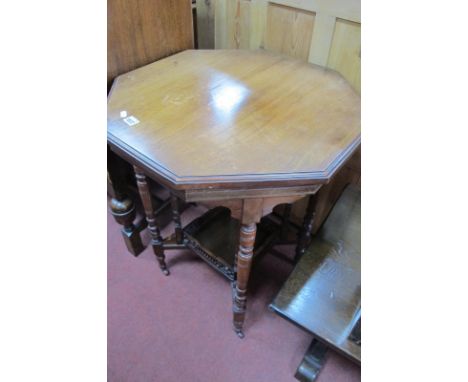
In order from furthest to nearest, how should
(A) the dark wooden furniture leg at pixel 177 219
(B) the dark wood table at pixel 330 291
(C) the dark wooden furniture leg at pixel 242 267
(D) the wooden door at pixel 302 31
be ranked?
(A) the dark wooden furniture leg at pixel 177 219
(D) the wooden door at pixel 302 31
(B) the dark wood table at pixel 330 291
(C) the dark wooden furniture leg at pixel 242 267

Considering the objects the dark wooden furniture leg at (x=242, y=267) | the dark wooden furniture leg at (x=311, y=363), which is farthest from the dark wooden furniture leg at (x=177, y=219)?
the dark wooden furniture leg at (x=311, y=363)

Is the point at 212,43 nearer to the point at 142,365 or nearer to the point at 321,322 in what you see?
the point at 321,322

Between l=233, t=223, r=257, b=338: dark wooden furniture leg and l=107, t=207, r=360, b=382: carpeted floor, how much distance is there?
10 cm

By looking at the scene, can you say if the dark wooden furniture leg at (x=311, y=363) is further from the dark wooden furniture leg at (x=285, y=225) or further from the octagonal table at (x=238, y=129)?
the dark wooden furniture leg at (x=285, y=225)

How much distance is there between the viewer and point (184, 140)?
77 cm

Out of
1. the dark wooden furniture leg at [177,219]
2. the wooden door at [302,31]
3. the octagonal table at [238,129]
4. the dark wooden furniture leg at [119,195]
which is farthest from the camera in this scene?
the dark wooden furniture leg at [177,219]

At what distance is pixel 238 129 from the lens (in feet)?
2.64

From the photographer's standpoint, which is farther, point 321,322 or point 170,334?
point 170,334

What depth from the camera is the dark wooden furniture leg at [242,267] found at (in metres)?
0.81

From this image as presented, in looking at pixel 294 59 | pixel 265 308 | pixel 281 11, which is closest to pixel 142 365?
pixel 265 308

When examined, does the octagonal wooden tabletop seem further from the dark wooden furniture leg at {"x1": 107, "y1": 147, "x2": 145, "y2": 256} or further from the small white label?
the dark wooden furniture leg at {"x1": 107, "y1": 147, "x2": 145, "y2": 256}

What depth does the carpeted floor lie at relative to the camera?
113 centimetres

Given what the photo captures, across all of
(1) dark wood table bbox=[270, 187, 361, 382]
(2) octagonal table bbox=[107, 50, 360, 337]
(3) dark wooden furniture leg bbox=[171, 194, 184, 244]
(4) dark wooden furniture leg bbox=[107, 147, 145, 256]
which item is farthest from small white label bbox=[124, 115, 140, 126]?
(1) dark wood table bbox=[270, 187, 361, 382]
